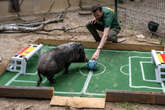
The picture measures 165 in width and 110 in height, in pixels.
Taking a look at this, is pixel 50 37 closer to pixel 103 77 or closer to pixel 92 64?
pixel 92 64

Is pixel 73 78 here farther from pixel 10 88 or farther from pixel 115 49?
pixel 115 49

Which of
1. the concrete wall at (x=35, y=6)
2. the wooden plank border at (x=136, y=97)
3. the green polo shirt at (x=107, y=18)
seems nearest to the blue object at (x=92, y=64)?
the green polo shirt at (x=107, y=18)

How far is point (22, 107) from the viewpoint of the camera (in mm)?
3838

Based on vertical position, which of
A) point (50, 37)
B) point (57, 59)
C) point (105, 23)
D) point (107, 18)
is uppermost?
point (107, 18)

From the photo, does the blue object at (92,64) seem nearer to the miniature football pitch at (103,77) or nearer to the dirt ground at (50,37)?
the miniature football pitch at (103,77)

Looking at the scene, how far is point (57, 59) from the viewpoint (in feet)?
14.6

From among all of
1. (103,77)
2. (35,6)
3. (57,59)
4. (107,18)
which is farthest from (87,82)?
(35,6)

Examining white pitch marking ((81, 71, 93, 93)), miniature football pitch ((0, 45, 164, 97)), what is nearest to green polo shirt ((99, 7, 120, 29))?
miniature football pitch ((0, 45, 164, 97))

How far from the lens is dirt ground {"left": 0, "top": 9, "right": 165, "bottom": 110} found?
3.74 meters

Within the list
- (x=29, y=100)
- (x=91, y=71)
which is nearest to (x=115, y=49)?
(x=91, y=71)

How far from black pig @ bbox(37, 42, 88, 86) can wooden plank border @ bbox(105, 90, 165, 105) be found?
4.05 ft

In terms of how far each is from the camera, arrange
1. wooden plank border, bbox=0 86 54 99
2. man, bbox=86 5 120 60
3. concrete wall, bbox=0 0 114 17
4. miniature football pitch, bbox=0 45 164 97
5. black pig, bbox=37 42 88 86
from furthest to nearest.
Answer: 1. concrete wall, bbox=0 0 114 17
2. man, bbox=86 5 120 60
3. miniature football pitch, bbox=0 45 164 97
4. black pig, bbox=37 42 88 86
5. wooden plank border, bbox=0 86 54 99

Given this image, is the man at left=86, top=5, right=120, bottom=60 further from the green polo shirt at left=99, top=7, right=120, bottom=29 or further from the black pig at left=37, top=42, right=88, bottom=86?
the black pig at left=37, top=42, right=88, bottom=86

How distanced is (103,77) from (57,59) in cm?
109
